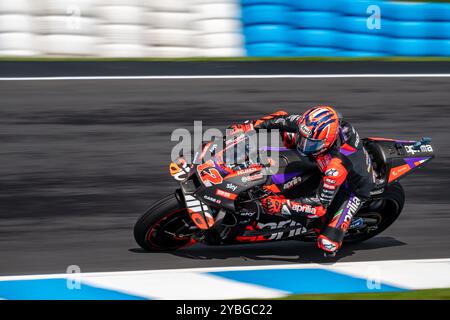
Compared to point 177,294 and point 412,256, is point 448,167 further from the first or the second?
point 177,294

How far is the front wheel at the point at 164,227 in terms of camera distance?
734 centimetres

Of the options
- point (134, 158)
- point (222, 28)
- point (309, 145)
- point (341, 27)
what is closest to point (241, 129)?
point (309, 145)

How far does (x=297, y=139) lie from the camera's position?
297 inches

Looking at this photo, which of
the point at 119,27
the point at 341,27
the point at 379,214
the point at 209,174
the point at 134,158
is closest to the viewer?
the point at 209,174

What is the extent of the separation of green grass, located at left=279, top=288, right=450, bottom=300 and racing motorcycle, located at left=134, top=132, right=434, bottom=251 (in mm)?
823

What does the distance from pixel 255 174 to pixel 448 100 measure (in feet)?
20.9

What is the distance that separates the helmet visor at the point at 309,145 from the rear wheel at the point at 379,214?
108cm

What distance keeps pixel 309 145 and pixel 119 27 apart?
6.92 m

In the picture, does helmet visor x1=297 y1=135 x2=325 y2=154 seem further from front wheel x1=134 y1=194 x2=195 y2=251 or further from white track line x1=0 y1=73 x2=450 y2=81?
white track line x1=0 y1=73 x2=450 y2=81

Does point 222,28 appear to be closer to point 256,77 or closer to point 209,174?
point 256,77

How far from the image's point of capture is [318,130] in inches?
287

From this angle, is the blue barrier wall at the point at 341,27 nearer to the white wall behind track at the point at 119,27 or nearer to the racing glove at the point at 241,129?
the white wall behind track at the point at 119,27

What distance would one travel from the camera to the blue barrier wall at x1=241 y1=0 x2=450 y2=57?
13.8m

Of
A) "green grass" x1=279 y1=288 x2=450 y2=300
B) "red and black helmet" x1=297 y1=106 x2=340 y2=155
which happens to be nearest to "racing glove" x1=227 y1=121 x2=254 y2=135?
"red and black helmet" x1=297 y1=106 x2=340 y2=155
